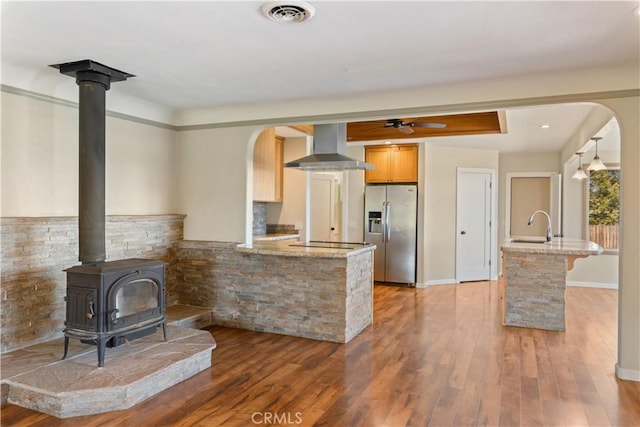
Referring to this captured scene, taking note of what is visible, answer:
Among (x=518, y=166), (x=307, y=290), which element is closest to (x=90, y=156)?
(x=307, y=290)

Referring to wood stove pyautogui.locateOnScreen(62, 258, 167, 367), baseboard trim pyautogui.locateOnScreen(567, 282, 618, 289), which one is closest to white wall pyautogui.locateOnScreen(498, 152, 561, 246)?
baseboard trim pyautogui.locateOnScreen(567, 282, 618, 289)

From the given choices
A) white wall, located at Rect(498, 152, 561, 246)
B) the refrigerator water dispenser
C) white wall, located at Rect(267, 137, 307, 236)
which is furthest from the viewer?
white wall, located at Rect(498, 152, 561, 246)

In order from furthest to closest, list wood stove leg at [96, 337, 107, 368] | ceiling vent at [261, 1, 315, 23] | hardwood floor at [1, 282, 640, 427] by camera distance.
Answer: wood stove leg at [96, 337, 107, 368] < hardwood floor at [1, 282, 640, 427] < ceiling vent at [261, 1, 315, 23]

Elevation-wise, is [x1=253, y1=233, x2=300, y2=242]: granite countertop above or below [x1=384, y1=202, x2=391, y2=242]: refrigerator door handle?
below

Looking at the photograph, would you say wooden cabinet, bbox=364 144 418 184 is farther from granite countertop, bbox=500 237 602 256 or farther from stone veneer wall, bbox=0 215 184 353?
stone veneer wall, bbox=0 215 184 353

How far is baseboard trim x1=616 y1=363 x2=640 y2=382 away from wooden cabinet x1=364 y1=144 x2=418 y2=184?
14.3ft

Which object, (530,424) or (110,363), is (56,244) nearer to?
(110,363)

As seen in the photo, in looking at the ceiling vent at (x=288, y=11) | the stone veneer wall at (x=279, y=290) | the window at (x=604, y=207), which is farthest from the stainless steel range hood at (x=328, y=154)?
the window at (x=604, y=207)

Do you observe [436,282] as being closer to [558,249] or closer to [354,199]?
[354,199]

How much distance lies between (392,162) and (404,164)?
21cm

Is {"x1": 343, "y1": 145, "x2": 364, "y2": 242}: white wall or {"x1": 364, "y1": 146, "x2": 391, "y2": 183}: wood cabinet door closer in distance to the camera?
{"x1": 364, "y1": 146, "x2": 391, "y2": 183}: wood cabinet door

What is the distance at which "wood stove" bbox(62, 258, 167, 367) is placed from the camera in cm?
310

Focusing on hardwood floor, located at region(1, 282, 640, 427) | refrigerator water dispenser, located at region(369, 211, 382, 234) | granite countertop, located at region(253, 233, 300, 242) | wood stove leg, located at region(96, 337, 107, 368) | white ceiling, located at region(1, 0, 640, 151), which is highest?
white ceiling, located at region(1, 0, 640, 151)

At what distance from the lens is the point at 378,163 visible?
746 cm
